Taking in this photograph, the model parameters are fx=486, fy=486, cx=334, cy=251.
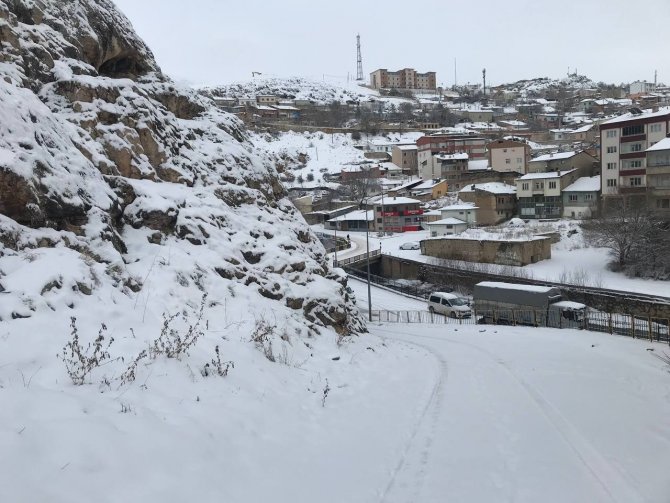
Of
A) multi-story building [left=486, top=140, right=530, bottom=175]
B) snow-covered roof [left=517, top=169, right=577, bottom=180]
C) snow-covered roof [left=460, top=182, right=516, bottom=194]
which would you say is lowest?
snow-covered roof [left=460, top=182, right=516, bottom=194]

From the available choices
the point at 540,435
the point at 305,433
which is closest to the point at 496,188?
the point at 540,435

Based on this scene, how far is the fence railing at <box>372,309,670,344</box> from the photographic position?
23.2 metres

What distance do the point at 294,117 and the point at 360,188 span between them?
6519 centimetres

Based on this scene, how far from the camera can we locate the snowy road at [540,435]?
17.2 ft

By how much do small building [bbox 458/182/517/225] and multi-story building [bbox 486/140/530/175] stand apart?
62.1 feet

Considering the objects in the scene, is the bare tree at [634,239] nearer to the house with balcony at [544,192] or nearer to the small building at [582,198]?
the small building at [582,198]

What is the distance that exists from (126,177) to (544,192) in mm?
57842

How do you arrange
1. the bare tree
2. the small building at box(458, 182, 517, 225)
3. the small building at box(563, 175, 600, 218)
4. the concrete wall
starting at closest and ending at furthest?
the bare tree → the concrete wall → the small building at box(563, 175, 600, 218) → the small building at box(458, 182, 517, 225)

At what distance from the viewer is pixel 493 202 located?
202ft

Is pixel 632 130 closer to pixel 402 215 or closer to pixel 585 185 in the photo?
pixel 585 185

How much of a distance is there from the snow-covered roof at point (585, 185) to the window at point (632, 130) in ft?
21.2

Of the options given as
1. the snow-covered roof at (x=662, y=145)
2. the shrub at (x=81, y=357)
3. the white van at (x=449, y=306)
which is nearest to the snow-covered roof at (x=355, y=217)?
the snow-covered roof at (x=662, y=145)

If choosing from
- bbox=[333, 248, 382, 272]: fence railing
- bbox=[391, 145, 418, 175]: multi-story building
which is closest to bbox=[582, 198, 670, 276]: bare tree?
bbox=[333, 248, 382, 272]: fence railing

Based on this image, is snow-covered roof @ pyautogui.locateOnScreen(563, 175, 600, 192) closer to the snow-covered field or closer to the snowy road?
the snow-covered field
